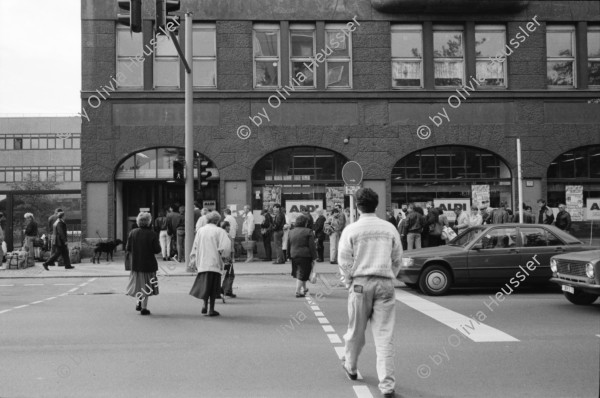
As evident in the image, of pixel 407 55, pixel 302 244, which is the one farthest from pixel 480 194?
pixel 302 244

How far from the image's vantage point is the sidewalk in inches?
675

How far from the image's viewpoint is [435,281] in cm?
1264

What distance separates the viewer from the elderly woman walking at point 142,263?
1067cm

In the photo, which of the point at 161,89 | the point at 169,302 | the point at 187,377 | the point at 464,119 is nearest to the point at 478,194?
the point at 464,119

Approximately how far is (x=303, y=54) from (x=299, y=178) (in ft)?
14.8

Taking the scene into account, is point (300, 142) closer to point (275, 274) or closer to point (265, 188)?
point (265, 188)

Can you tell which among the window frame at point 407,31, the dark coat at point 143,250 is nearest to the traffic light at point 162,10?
the dark coat at point 143,250

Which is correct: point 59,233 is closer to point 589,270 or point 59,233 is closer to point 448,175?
point 448,175

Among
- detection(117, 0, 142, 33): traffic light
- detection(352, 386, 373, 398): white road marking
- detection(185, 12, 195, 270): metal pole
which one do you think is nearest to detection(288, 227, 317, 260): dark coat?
detection(117, 0, 142, 33): traffic light

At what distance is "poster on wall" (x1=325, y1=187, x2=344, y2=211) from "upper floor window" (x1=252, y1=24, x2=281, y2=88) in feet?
14.1

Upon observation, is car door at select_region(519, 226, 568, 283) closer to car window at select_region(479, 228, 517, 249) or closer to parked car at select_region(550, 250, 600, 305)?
car window at select_region(479, 228, 517, 249)

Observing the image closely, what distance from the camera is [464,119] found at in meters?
22.0

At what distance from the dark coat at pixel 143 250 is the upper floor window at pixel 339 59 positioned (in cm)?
1258

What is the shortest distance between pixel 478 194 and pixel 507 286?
30.6 ft
